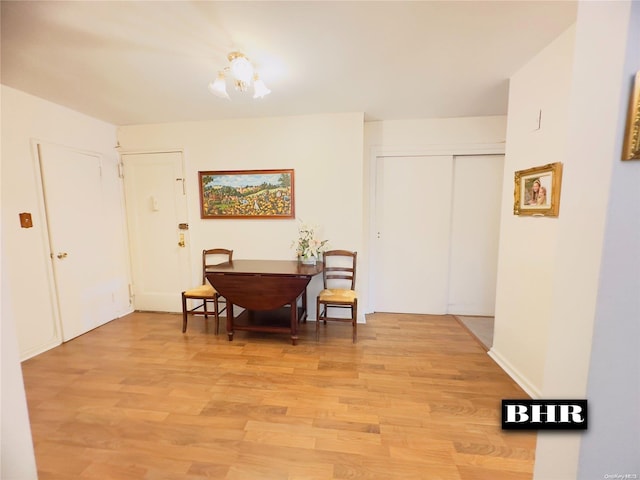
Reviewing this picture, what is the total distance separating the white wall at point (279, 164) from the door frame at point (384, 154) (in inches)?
11.7

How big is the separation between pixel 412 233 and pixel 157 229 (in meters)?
3.09

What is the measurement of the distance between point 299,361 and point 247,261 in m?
1.29

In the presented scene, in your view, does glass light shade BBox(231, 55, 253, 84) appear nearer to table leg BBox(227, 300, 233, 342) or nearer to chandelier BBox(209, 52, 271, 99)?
chandelier BBox(209, 52, 271, 99)

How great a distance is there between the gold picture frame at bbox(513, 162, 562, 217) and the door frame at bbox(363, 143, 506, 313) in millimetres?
1100

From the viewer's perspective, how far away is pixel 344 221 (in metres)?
2.92

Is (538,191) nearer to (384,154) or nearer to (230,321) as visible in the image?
(384,154)

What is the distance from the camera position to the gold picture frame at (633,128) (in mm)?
579

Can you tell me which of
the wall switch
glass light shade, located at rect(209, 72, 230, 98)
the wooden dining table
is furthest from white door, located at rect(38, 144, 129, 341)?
glass light shade, located at rect(209, 72, 230, 98)

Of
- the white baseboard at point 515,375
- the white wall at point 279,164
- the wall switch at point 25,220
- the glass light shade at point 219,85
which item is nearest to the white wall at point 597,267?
the white baseboard at point 515,375

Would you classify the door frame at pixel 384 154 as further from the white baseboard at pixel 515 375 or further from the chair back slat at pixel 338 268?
the white baseboard at pixel 515 375

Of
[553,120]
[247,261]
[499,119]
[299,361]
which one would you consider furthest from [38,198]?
[499,119]

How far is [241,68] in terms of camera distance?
5.41 ft

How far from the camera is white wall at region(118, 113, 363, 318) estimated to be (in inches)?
112

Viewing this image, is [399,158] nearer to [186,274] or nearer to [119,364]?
[186,274]
